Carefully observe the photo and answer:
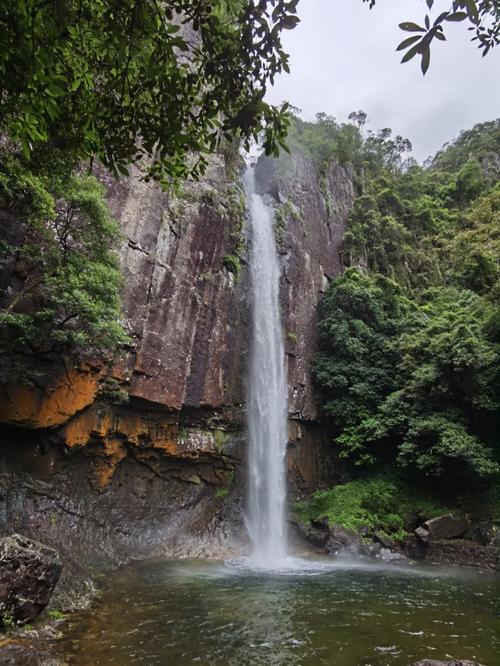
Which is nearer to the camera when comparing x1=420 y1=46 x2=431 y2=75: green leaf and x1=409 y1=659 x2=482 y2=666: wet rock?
x1=420 y1=46 x2=431 y2=75: green leaf

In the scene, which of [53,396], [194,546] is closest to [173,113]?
[53,396]

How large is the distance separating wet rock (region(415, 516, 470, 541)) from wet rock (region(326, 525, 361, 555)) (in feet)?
6.76

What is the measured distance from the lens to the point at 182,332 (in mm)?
13984

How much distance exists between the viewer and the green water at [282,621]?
5.62 metres

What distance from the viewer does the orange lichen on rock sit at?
954 centimetres

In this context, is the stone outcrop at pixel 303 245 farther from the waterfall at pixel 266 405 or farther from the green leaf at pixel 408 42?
the green leaf at pixel 408 42

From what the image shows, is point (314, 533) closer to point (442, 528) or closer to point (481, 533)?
point (442, 528)

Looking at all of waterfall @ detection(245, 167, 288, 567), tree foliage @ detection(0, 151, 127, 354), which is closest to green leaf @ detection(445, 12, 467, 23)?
tree foliage @ detection(0, 151, 127, 354)

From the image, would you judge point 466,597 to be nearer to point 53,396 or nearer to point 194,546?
point 194,546

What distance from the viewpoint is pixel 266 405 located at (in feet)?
55.1

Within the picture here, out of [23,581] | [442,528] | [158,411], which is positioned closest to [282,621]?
[23,581]

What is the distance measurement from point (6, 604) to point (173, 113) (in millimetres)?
6470

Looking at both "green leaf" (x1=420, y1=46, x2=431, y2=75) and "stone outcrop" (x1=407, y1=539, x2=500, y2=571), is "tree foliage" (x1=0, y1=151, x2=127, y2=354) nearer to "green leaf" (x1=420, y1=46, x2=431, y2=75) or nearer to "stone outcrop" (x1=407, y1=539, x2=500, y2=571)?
"green leaf" (x1=420, y1=46, x2=431, y2=75)

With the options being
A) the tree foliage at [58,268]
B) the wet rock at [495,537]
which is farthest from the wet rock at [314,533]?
the tree foliage at [58,268]
